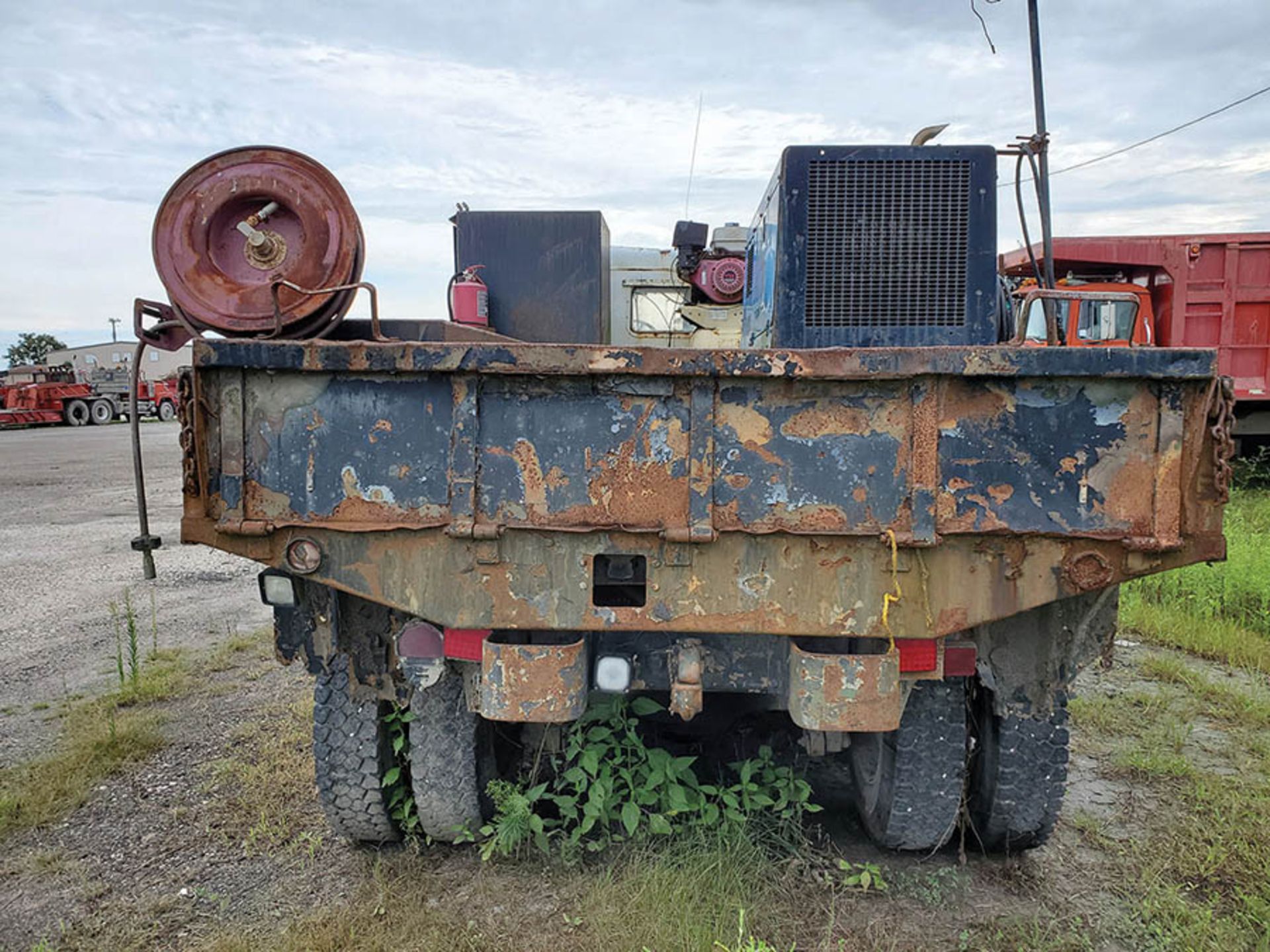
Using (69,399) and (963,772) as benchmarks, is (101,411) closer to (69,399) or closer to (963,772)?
(69,399)

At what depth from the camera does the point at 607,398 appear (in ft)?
7.22

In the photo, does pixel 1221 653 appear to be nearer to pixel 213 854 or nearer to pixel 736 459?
pixel 736 459

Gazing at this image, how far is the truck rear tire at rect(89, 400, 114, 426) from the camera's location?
29.4m

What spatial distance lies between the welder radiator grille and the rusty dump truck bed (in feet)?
2.33

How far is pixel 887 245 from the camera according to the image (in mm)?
2775

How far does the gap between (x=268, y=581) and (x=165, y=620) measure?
4036 mm

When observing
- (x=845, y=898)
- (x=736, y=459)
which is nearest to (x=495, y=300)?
(x=736, y=459)

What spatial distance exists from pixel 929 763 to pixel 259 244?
236cm

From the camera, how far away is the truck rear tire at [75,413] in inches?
1129

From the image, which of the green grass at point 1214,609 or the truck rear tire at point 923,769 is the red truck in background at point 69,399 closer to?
the green grass at point 1214,609

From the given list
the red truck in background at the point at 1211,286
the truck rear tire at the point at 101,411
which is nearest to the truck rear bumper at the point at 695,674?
the red truck in background at the point at 1211,286

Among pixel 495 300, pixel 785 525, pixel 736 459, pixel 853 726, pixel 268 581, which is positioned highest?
pixel 495 300

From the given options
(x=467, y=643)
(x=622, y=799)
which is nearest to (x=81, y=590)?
(x=622, y=799)

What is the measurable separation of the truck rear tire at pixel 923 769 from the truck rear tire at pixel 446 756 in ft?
4.13
